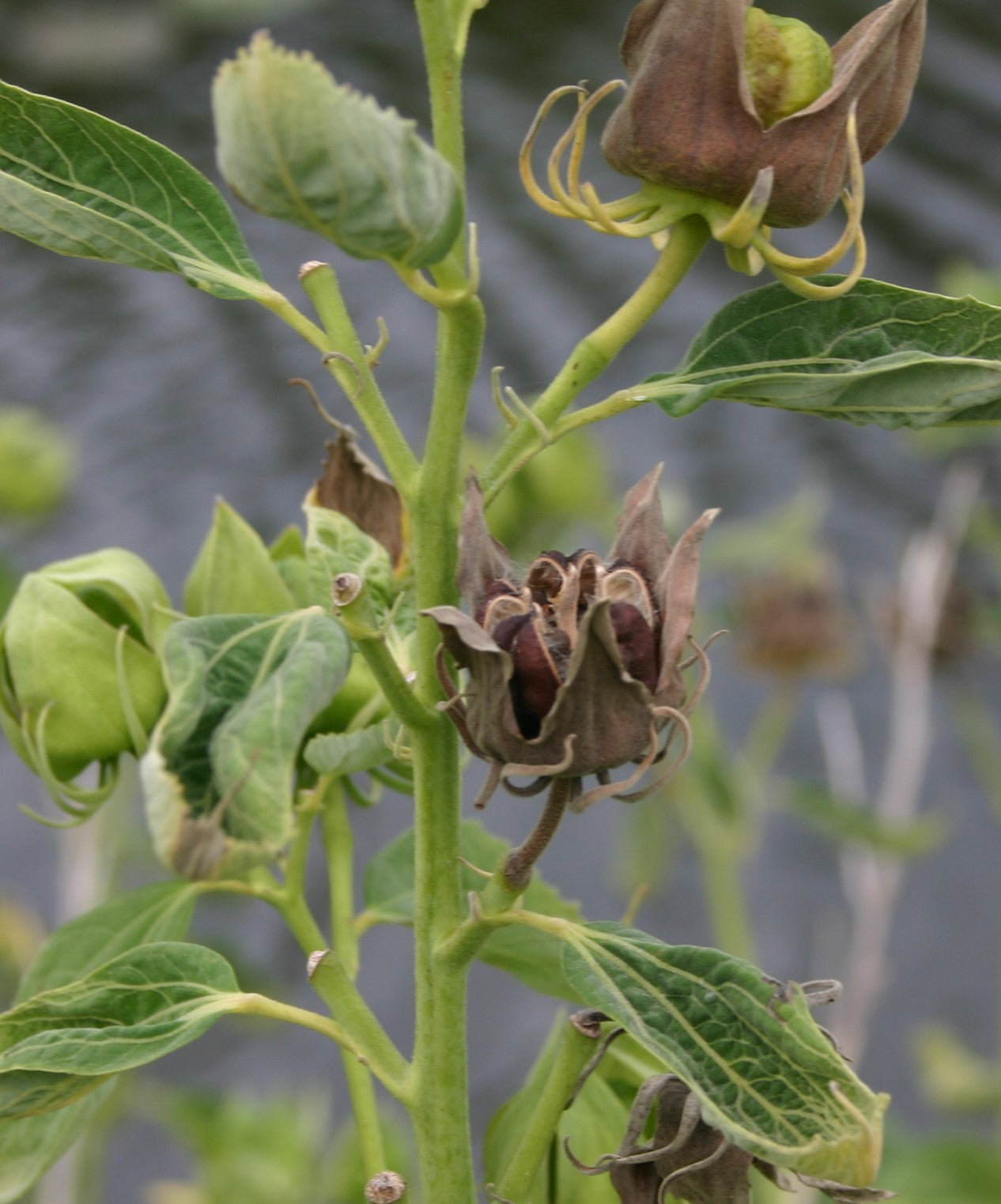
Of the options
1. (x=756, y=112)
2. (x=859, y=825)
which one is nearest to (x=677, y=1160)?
(x=756, y=112)

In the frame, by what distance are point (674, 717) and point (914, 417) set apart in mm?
107

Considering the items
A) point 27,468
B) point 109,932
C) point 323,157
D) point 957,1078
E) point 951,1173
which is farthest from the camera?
point 957,1078

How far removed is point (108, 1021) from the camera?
41 centimetres

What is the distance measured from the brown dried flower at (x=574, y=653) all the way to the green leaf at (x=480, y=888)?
0.47ft

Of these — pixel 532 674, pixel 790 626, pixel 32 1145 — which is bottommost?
pixel 32 1145

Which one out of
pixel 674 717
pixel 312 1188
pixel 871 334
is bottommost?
pixel 312 1188

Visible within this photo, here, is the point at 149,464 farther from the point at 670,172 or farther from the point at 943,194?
the point at 670,172

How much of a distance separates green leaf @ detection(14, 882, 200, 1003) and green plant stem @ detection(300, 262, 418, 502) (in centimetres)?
20

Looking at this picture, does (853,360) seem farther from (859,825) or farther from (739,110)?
(859,825)

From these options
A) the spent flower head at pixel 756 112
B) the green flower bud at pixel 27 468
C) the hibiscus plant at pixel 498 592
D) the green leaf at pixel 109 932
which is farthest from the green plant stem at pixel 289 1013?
the green flower bud at pixel 27 468

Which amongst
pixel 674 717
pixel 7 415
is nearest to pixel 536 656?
pixel 674 717

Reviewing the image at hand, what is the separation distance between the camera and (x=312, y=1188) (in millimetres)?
1216

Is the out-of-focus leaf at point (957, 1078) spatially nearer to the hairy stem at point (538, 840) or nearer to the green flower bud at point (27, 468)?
the green flower bud at point (27, 468)

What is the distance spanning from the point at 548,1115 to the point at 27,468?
3.75ft
